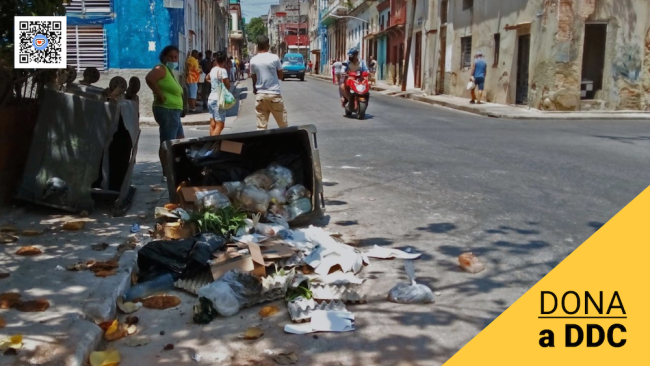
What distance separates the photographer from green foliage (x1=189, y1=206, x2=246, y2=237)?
204 inches

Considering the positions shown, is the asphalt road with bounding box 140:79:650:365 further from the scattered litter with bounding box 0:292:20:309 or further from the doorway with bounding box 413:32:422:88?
the doorway with bounding box 413:32:422:88

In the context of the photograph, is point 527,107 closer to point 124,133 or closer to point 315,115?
point 315,115

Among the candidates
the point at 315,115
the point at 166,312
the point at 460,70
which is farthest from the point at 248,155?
the point at 460,70

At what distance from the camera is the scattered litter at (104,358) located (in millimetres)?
3361

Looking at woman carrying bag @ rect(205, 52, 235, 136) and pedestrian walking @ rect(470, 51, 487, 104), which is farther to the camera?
pedestrian walking @ rect(470, 51, 487, 104)

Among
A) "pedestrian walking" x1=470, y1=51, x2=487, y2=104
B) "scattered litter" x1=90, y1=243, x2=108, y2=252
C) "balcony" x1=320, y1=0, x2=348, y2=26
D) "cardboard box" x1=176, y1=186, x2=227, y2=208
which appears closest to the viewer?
"scattered litter" x1=90, y1=243, x2=108, y2=252

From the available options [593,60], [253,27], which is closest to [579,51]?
[593,60]

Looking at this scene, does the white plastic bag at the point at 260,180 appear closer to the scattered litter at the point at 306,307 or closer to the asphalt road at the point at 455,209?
the asphalt road at the point at 455,209

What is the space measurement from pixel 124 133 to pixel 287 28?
3782 inches

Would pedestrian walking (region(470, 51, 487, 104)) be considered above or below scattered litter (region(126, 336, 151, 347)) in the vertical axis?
above

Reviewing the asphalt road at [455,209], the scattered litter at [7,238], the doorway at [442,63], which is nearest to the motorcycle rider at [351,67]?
the asphalt road at [455,209]

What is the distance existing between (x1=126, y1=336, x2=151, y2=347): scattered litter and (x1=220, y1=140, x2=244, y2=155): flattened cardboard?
2705mm

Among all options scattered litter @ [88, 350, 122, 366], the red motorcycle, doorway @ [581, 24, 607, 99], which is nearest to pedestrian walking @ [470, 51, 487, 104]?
doorway @ [581, 24, 607, 99]

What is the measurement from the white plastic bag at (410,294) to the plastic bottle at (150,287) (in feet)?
4.85
